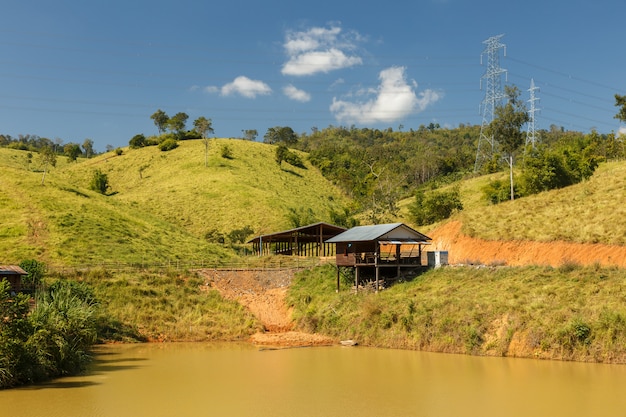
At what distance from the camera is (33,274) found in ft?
130

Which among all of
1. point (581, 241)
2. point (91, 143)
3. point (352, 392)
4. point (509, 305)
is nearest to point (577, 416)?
point (352, 392)

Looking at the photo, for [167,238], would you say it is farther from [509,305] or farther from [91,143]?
[91,143]

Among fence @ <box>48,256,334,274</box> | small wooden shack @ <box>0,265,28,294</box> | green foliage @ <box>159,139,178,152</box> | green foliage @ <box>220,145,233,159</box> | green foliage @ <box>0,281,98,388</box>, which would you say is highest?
green foliage @ <box>159,139,178,152</box>

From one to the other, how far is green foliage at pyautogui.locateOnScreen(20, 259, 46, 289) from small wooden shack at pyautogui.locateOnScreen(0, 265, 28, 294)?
196 cm

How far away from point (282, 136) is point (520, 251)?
114 m

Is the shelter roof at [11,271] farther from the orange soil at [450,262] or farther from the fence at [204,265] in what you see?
the orange soil at [450,262]

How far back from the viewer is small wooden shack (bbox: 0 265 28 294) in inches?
1414

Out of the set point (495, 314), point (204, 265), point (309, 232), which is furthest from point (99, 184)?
point (495, 314)

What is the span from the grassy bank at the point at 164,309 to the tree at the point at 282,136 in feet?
343

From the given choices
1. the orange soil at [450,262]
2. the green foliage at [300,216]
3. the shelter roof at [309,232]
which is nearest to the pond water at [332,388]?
the orange soil at [450,262]

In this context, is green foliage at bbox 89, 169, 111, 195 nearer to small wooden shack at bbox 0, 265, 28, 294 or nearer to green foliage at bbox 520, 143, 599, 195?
small wooden shack at bbox 0, 265, 28, 294

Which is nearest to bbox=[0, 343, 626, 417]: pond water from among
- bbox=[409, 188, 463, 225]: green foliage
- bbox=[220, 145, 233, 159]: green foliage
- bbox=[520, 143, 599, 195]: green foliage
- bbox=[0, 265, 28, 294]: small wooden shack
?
bbox=[0, 265, 28, 294]: small wooden shack

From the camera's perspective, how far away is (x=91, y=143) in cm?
15100

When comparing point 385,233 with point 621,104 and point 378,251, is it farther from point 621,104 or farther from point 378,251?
point 621,104
